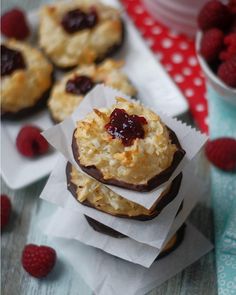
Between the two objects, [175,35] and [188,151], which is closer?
[188,151]

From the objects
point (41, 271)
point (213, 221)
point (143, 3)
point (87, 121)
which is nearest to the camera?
point (87, 121)

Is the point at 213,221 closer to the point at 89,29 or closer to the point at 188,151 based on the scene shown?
the point at 188,151

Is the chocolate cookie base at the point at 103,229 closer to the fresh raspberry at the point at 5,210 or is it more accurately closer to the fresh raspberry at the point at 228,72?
the fresh raspberry at the point at 5,210

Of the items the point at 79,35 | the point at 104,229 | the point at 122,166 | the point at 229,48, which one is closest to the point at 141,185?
the point at 122,166

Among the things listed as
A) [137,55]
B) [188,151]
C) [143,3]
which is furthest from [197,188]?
[143,3]

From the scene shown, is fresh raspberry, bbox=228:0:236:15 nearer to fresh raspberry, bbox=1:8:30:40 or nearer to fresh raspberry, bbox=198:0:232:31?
fresh raspberry, bbox=198:0:232:31

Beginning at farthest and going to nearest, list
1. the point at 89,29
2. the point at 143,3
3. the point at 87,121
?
the point at 143,3, the point at 89,29, the point at 87,121

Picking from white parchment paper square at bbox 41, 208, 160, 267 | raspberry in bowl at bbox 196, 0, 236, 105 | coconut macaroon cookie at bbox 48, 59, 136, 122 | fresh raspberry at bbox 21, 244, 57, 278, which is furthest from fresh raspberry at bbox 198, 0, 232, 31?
fresh raspberry at bbox 21, 244, 57, 278
